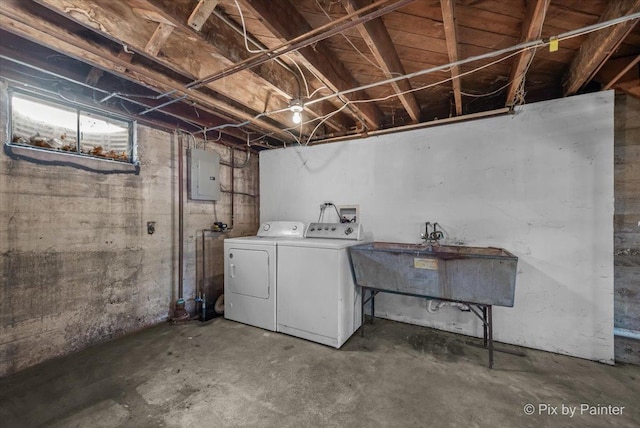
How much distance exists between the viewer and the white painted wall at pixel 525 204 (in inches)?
90.2

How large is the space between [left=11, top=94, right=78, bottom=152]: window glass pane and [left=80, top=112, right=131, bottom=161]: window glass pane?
82mm

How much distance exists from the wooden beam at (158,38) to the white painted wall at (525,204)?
7.71ft

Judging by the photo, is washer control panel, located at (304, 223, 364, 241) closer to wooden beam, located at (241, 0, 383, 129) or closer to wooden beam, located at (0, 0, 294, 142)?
wooden beam, located at (241, 0, 383, 129)

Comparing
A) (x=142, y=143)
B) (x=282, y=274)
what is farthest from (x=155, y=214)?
(x=282, y=274)

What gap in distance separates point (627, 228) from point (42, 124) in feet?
17.6

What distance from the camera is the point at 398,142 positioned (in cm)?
314

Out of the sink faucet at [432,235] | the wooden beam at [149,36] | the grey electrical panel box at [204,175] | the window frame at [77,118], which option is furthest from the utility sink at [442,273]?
the window frame at [77,118]

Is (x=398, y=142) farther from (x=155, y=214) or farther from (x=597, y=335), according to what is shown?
(x=155, y=214)

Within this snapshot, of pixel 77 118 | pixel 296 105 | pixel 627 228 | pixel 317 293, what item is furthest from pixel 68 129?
pixel 627 228

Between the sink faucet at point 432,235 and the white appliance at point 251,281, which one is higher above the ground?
the sink faucet at point 432,235

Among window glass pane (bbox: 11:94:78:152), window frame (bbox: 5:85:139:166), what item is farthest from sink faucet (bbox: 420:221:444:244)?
window glass pane (bbox: 11:94:78:152)

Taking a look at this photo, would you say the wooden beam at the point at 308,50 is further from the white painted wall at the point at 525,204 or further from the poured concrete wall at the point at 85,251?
the poured concrete wall at the point at 85,251

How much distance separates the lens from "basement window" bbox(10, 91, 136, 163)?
2.12 metres

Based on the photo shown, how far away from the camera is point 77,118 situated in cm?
242
